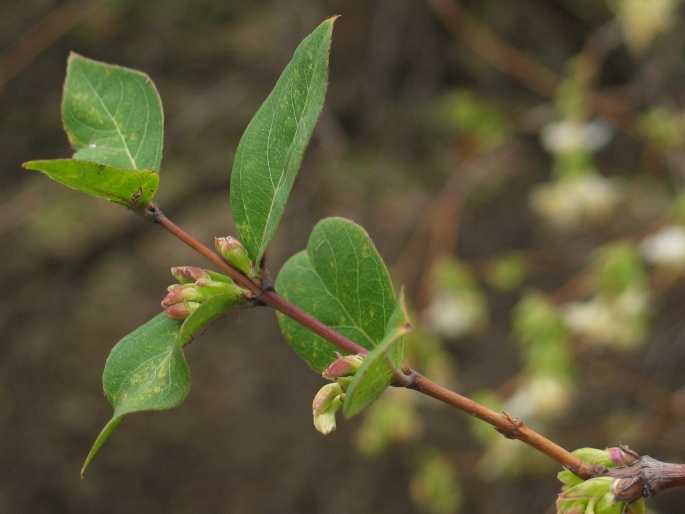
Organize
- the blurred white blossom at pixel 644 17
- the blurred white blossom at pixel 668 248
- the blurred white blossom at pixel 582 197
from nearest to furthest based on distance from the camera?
the blurred white blossom at pixel 668 248 < the blurred white blossom at pixel 644 17 < the blurred white blossom at pixel 582 197

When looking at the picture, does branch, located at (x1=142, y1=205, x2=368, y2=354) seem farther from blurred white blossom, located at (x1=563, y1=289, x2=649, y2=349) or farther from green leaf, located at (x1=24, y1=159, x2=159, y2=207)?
blurred white blossom, located at (x1=563, y1=289, x2=649, y2=349)

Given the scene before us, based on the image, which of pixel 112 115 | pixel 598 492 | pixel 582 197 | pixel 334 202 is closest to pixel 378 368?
pixel 598 492

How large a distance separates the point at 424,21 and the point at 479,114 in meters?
0.29

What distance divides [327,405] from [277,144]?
0.14m

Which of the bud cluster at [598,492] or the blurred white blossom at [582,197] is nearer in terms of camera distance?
the bud cluster at [598,492]

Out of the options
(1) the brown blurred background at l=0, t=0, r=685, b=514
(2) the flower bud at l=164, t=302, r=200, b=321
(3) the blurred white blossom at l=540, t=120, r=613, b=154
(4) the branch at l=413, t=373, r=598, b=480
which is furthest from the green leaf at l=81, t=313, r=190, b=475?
(3) the blurred white blossom at l=540, t=120, r=613, b=154

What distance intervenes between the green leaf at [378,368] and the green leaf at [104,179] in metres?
0.15

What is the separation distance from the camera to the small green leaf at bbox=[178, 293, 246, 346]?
36 centimetres

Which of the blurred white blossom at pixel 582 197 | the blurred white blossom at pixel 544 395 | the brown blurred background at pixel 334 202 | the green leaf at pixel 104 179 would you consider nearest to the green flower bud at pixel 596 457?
the green leaf at pixel 104 179

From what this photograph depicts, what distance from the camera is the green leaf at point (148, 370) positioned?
0.37 m

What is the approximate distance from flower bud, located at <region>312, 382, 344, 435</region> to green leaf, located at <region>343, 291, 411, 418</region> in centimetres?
2

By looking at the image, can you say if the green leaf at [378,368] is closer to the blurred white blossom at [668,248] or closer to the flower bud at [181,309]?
the flower bud at [181,309]

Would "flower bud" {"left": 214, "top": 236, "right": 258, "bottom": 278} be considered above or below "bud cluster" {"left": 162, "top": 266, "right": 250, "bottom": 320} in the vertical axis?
above

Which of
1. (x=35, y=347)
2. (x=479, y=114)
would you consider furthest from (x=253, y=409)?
(x=479, y=114)
